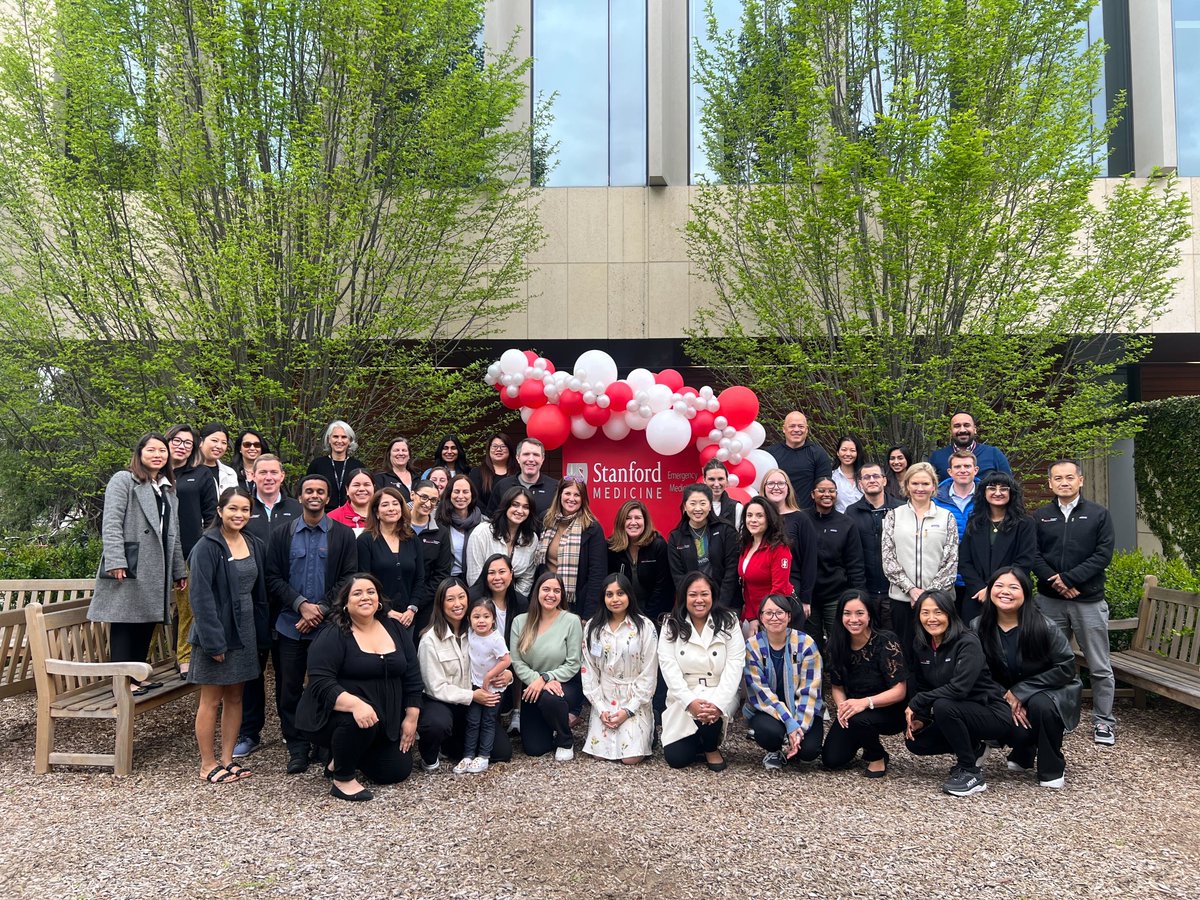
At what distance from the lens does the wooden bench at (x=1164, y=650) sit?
19.4 ft

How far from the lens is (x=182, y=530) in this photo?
6.09 m

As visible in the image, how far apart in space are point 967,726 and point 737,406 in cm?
371

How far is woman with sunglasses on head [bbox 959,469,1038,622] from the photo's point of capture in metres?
5.77

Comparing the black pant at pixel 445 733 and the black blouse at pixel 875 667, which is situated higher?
the black blouse at pixel 875 667

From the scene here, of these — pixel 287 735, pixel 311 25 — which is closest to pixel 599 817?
pixel 287 735

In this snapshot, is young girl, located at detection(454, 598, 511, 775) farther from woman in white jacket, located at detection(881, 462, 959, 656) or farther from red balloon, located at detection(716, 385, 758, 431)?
red balloon, located at detection(716, 385, 758, 431)

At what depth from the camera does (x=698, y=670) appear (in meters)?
5.45

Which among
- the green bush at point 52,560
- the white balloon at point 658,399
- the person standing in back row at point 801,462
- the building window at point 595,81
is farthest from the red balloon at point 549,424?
the building window at point 595,81

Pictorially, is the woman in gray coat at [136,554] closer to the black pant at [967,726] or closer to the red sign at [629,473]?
the red sign at [629,473]

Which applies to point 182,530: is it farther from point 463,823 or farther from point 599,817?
point 599,817

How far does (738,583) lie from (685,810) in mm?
1844

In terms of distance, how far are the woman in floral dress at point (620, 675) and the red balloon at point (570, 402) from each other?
2.67 meters

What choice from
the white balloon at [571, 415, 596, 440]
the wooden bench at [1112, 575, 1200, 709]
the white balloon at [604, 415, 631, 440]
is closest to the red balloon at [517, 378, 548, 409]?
the white balloon at [571, 415, 596, 440]

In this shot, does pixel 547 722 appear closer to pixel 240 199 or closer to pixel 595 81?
pixel 240 199
